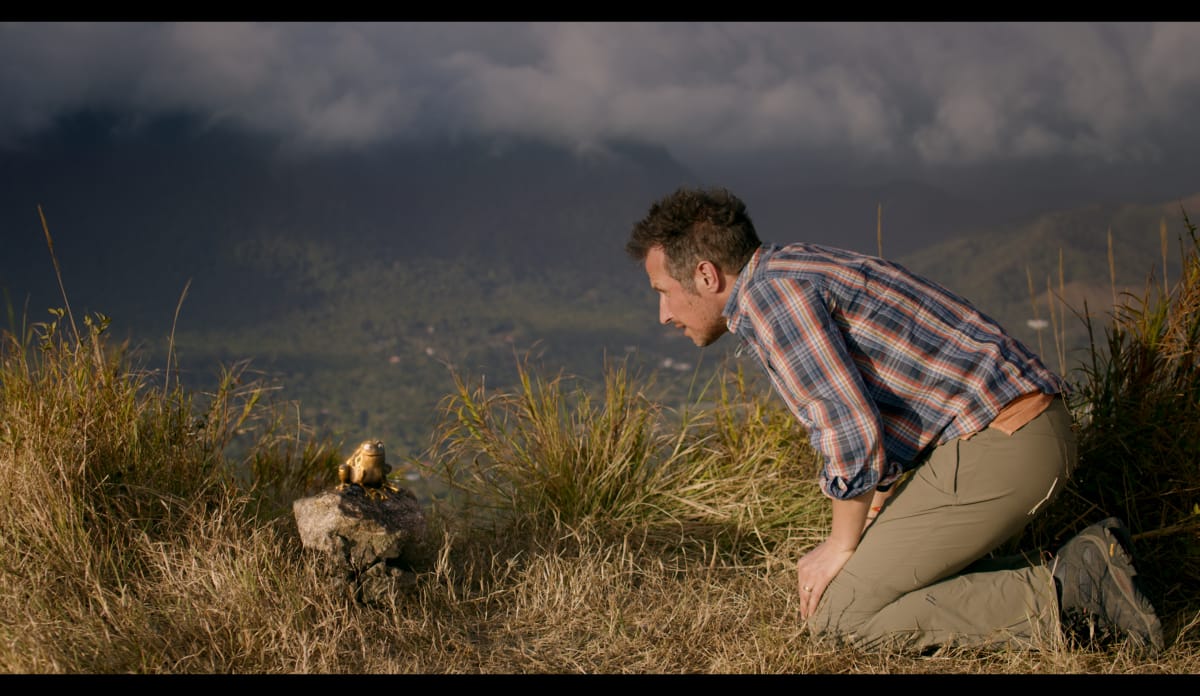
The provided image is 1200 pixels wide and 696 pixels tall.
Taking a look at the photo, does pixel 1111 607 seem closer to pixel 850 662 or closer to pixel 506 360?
pixel 850 662

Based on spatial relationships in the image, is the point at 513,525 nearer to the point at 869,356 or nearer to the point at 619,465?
the point at 619,465

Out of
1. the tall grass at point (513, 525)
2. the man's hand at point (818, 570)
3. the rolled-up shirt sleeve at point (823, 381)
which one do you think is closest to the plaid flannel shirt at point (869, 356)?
the rolled-up shirt sleeve at point (823, 381)

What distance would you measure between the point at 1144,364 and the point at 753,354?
1577 millimetres

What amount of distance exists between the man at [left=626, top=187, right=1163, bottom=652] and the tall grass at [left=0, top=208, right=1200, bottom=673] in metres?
0.14

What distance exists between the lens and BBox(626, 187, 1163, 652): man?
232 cm

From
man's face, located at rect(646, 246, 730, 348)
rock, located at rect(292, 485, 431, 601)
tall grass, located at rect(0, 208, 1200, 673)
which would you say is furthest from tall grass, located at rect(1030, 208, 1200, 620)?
rock, located at rect(292, 485, 431, 601)

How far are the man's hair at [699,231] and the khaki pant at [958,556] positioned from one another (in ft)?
2.59

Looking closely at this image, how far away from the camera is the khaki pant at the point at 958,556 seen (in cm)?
247

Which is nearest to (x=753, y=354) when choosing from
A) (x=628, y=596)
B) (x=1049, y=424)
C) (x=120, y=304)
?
(x=1049, y=424)

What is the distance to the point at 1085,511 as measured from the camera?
3088 mm

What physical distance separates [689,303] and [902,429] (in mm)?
666

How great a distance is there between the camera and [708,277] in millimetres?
2504

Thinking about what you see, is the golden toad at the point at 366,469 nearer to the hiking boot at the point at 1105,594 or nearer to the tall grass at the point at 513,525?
the tall grass at the point at 513,525

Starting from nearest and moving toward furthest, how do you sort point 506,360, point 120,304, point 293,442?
point 506,360
point 293,442
point 120,304
